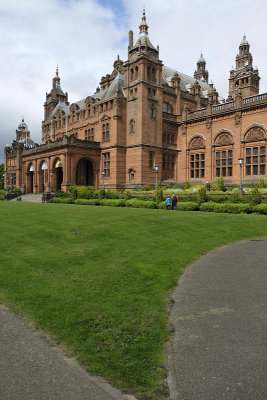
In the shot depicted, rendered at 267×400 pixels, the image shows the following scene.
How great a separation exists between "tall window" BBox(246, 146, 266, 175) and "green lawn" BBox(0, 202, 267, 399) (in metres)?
24.4

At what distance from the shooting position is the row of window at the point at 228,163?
36237 millimetres

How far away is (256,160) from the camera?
36719 mm

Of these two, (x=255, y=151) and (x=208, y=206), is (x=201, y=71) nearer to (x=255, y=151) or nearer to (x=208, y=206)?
(x=255, y=151)

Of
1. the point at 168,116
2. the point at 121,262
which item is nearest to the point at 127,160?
the point at 168,116

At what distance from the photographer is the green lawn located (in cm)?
402

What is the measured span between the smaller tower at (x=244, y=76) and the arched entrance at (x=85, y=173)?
31.0 m

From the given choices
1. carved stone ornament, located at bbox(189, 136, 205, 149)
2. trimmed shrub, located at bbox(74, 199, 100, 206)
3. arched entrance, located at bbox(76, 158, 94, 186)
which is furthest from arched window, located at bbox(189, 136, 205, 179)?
trimmed shrub, located at bbox(74, 199, 100, 206)

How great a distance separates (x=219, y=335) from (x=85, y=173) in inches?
1817

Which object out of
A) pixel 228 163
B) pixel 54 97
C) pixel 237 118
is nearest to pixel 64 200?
pixel 228 163

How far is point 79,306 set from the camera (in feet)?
18.4

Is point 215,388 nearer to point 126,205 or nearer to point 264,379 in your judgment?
point 264,379

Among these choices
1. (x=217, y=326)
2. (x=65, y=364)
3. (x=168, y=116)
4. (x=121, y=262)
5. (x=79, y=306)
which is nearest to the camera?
(x=65, y=364)

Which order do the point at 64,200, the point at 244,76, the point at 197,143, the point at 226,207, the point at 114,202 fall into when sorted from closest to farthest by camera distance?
the point at 226,207
the point at 114,202
the point at 64,200
the point at 197,143
the point at 244,76

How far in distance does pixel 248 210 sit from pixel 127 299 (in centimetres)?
1819
